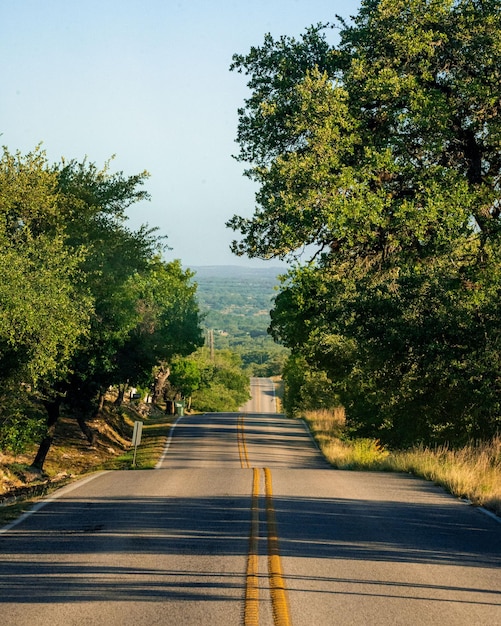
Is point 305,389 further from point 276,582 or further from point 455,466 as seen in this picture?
point 276,582

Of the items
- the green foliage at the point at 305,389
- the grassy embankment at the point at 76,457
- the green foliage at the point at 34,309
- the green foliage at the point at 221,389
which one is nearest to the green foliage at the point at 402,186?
the green foliage at the point at 34,309

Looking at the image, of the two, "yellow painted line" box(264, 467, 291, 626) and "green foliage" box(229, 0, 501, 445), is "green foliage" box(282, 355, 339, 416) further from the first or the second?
"yellow painted line" box(264, 467, 291, 626)

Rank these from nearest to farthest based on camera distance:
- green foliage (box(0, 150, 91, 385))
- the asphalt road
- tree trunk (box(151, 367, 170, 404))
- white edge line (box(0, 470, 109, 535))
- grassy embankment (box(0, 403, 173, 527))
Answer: the asphalt road < white edge line (box(0, 470, 109, 535)) < green foliage (box(0, 150, 91, 385)) < grassy embankment (box(0, 403, 173, 527)) < tree trunk (box(151, 367, 170, 404))

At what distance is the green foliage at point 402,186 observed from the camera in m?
23.0

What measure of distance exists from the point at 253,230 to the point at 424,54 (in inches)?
259

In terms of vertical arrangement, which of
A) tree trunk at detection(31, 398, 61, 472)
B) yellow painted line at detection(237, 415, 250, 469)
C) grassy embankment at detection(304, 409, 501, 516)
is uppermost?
grassy embankment at detection(304, 409, 501, 516)

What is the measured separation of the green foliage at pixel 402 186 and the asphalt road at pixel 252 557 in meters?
6.45

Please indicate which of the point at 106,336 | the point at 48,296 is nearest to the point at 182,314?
the point at 106,336

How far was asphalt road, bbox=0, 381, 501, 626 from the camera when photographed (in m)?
8.25

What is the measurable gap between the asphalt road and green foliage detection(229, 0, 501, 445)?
21.2 ft

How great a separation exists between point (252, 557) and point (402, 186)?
16.1 m

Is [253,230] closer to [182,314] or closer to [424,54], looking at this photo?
[424,54]

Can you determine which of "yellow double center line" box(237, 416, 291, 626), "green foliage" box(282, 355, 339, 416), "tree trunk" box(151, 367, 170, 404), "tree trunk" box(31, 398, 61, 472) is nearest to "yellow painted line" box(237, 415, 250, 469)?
"green foliage" box(282, 355, 339, 416)

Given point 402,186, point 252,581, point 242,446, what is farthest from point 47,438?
point 252,581
